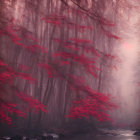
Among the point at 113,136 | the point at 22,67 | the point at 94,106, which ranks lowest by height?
the point at 113,136

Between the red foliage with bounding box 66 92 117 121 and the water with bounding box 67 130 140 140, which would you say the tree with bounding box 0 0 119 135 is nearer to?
the red foliage with bounding box 66 92 117 121

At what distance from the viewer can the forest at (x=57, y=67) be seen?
455 centimetres

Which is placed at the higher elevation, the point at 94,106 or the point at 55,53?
the point at 55,53

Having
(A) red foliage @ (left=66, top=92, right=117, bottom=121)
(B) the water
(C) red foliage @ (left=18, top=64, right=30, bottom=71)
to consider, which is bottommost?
(B) the water

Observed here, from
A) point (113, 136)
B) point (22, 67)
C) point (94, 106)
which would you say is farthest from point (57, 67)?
point (113, 136)

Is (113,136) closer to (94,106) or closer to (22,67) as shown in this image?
(94,106)

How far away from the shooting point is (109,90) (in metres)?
6.47

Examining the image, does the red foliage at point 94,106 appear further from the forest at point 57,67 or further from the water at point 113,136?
the water at point 113,136

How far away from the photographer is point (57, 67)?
4781mm

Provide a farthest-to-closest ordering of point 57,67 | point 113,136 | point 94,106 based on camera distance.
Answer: point 113,136 → point 57,67 → point 94,106

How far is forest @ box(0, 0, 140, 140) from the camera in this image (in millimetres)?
4555

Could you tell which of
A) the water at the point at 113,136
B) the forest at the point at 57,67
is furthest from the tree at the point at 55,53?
the water at the point at 113,136

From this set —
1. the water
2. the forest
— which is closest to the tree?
the forest

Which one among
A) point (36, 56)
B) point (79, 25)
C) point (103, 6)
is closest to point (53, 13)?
point (79, 25)
